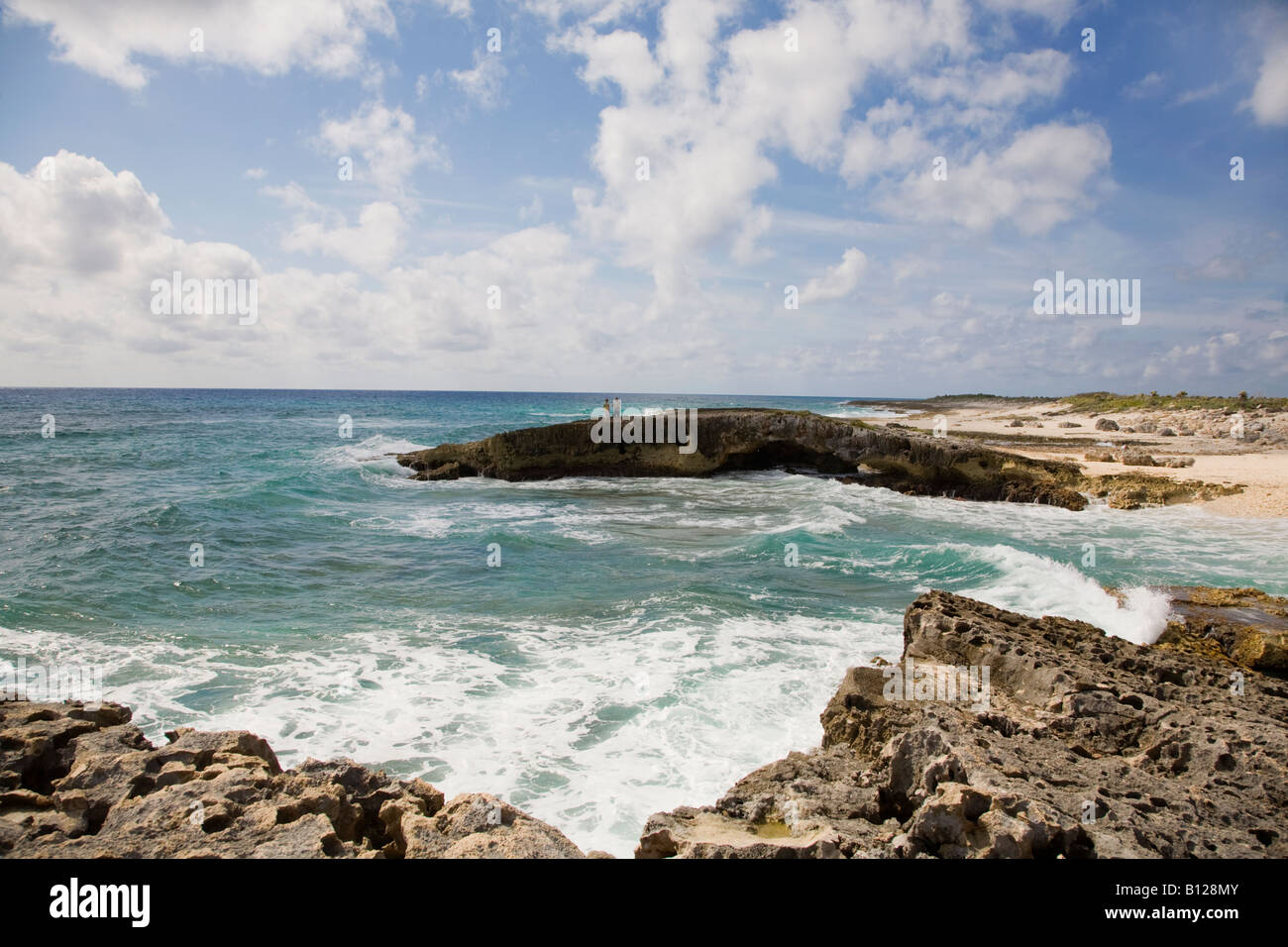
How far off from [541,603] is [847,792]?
324 inches

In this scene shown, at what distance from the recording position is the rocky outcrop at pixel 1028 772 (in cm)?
382

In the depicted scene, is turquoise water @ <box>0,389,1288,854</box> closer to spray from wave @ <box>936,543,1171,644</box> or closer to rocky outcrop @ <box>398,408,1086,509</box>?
spray from wave @ <box>936,543,1171,644</box>

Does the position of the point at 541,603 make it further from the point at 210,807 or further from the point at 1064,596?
the point at 1064,596

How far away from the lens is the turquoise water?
7164mm

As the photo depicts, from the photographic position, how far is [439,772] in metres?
6.55

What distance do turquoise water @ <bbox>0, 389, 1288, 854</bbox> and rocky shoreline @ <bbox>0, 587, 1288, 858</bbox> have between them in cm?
158

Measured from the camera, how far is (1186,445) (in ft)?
116

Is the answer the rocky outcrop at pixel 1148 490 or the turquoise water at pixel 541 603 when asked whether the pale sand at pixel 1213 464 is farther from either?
the turquoise water at pixel 541 603
